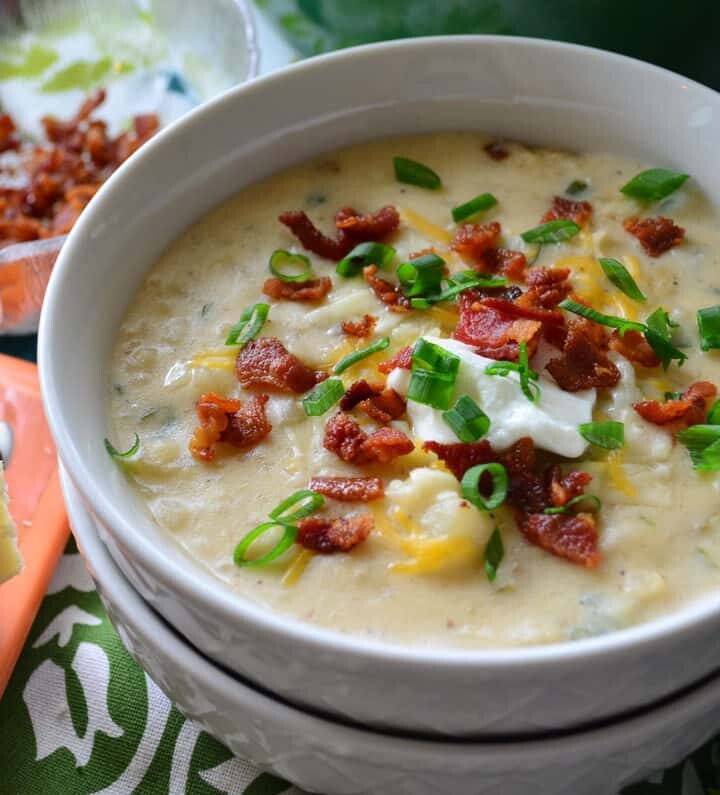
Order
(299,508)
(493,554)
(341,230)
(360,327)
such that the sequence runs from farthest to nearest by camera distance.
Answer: (341,230), (360,327), (299,508), (493,554)

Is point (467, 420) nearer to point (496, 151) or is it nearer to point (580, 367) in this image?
point (580, 367)

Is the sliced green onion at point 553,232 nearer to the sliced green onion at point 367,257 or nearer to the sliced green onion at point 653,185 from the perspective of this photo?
the sliced green onion at point 653,185

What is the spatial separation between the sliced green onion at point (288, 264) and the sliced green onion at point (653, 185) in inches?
32.8

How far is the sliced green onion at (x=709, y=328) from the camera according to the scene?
2.45 meters

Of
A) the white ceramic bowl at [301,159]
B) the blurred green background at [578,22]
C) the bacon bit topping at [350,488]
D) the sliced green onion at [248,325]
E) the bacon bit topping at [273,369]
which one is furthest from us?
the blurred green background at [578,22]

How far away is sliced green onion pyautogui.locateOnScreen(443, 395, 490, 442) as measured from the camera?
85.7 inches

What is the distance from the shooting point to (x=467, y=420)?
2186 mm

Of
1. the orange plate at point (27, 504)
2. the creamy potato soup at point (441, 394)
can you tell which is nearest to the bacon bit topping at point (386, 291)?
the creamy potato soup at point (441, 394)

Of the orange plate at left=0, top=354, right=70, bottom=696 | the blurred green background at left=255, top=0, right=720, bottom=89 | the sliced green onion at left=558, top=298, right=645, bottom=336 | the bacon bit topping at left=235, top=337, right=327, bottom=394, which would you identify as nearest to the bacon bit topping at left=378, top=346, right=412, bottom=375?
the bacon bit topping at left=235, top=337, right=327, bottom=394

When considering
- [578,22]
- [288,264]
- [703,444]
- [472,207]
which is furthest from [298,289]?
[578,22]

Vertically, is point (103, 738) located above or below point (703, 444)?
below

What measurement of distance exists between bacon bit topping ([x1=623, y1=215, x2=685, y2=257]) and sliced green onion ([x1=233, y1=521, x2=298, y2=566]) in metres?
1.18

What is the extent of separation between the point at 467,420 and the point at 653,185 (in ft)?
3.23

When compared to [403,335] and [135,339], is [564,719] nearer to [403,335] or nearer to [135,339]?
[403,335]
